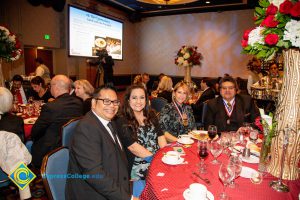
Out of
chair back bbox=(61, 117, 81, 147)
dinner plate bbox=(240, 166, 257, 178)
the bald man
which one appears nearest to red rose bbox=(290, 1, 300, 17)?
dinner plate bbox=(240, 166, 257, 178)

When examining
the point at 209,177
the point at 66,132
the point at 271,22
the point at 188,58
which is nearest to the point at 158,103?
the point at 188,58

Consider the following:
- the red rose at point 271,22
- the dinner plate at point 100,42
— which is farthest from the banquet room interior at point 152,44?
the red rose at point 271,22

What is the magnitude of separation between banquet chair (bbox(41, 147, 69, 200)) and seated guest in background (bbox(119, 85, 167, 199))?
686 mm

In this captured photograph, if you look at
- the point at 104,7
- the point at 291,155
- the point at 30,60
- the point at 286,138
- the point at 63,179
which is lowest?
the point at 63,179

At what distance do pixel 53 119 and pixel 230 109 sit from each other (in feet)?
7.38

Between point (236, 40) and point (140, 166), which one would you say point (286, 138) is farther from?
point (236, 40)

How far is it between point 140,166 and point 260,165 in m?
1.08

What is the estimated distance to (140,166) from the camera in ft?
7.24

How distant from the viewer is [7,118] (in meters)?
2.28

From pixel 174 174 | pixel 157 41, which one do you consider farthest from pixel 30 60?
pixel 174 174

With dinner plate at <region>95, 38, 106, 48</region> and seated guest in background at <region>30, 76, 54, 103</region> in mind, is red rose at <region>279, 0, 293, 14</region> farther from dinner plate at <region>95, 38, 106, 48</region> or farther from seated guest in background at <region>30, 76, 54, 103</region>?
dinner plate at <region>95, 38, 106, 48</region>

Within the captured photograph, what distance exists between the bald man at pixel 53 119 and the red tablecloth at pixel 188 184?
1438 mm

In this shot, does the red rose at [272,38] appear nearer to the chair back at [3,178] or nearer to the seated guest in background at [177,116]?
the seated guest in background at [177,116]

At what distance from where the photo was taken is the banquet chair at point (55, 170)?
51.9 inches
